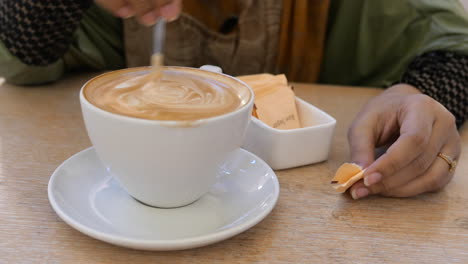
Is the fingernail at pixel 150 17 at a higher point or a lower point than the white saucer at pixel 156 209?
higher

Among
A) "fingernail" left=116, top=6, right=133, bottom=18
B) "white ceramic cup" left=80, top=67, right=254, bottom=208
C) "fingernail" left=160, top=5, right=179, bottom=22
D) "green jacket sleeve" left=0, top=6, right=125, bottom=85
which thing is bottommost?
"green jacket sleeve" left=0, top=6, right=125, bottom=85

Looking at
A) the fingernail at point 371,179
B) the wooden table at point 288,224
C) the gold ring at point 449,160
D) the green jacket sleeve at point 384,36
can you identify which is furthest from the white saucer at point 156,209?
the green jacket sleeve at point 384,36

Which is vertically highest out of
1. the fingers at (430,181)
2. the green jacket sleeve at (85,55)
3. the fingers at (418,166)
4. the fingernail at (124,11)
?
the fingernail at (124,11)

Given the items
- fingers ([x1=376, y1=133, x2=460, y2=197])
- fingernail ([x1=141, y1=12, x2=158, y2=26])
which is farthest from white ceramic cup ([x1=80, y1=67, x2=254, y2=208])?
fingers ([x1=376, y1=133, x2=460, y2=197])

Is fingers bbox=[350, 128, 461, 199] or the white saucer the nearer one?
the white saucer

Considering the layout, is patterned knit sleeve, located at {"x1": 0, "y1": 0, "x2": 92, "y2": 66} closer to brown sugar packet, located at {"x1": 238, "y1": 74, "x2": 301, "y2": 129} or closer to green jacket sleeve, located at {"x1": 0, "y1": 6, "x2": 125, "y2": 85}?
green jacket sleeve, located at {"x1": 0, "y1": 6, "x2": 125, "y2": 85}

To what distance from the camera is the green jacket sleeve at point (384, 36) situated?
107cm

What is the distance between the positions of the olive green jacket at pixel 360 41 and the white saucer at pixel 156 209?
524mm

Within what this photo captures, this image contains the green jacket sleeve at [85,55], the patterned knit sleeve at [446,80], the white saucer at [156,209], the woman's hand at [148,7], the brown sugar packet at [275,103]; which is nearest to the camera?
the white saucer at [156,209]

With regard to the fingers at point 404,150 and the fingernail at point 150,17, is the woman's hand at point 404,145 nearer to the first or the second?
the fingers at point 404,150

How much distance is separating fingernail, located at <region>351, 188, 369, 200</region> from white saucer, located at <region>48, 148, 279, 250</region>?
0.39 ft

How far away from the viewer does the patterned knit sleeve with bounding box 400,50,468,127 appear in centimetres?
92

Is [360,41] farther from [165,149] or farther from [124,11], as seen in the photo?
[165,149]

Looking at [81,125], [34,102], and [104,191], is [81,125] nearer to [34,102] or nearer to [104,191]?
[34,102]
